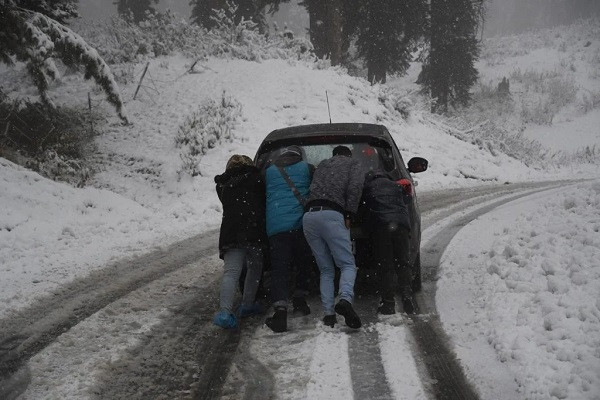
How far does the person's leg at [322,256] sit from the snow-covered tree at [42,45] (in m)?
7.54

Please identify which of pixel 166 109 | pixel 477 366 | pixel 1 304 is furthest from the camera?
pixel 166 109

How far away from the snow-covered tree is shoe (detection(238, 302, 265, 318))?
7314mm

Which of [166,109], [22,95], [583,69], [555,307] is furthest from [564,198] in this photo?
[583,69]

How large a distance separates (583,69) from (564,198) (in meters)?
35.1

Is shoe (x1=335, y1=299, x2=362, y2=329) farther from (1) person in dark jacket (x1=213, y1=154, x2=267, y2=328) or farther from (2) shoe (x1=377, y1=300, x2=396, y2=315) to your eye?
(1) person in dark jacket (x1=213, y1=154, x2=267, y2=328)

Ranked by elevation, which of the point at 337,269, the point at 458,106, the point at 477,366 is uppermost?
the point at 458,106

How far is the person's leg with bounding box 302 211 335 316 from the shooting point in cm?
411

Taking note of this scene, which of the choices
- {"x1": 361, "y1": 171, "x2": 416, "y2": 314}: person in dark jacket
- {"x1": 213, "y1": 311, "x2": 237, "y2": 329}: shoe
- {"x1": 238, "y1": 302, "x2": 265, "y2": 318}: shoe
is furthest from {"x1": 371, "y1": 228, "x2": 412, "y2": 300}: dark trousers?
{"x1": 213, "y1": 311, "x2": 237, "y2": 329}: shoe

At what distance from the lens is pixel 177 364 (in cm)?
356

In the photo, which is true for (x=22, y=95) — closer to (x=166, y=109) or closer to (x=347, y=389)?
(x=166, y=109)

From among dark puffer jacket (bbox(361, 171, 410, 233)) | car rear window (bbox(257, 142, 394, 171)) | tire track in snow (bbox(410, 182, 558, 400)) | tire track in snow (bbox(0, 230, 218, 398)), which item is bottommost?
tire track in snow (bbox(410, 182, 558, 400))

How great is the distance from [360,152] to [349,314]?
5.50 feet

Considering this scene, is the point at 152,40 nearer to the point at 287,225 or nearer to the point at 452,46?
the point at 452,46

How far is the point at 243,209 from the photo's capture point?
4.42 metres
